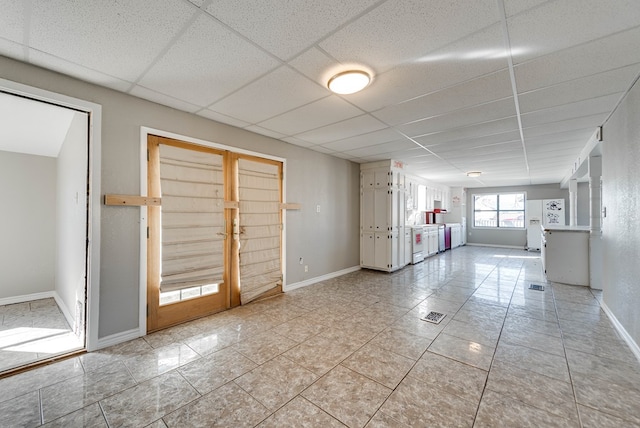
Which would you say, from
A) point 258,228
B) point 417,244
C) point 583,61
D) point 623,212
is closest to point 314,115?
point 258,228

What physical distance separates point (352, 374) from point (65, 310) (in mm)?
3935

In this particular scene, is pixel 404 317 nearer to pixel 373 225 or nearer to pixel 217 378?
pixel 217 378

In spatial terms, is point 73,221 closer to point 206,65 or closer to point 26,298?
point 26,298

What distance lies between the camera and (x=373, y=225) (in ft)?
19.6

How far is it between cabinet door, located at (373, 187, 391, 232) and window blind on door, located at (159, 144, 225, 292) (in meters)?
3.56

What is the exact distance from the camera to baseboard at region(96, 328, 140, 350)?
8.34ft

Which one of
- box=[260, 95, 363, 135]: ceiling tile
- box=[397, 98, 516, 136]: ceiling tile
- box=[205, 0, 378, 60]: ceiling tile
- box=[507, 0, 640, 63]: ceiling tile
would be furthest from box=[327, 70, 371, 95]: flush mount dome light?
box=[397, 98, 516, 136]: ceiling tile

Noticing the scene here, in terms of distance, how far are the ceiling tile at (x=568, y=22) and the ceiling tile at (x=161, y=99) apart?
120 inches

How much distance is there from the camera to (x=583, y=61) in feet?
6.77

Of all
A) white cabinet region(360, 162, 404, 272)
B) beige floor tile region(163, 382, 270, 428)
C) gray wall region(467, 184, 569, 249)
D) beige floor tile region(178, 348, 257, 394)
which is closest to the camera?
beige floor tile region(163, 382, 270, 428)

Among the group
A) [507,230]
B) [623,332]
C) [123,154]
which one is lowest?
[623,332]

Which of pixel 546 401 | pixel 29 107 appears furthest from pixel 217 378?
pixel 29 107

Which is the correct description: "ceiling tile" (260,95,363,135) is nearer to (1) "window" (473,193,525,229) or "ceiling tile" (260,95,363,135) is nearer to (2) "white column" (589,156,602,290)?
(2) "white column" (589,156,602,290)

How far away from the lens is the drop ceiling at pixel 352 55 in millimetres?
1585
